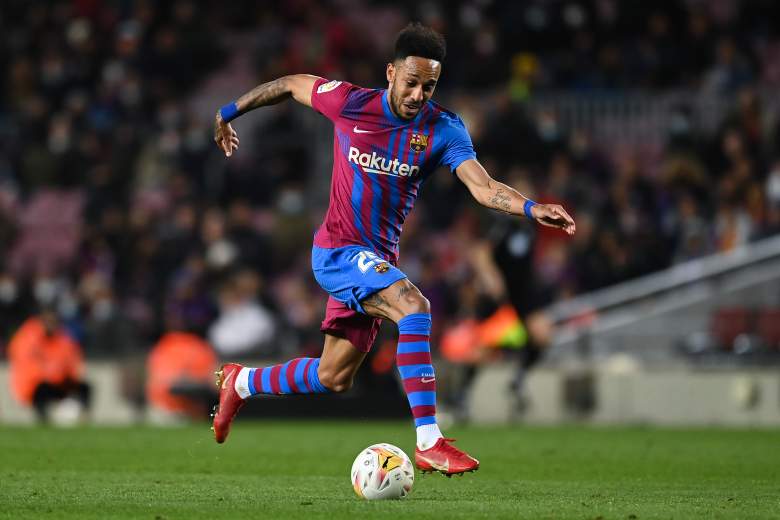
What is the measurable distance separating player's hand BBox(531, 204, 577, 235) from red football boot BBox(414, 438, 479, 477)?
1128 millimetres

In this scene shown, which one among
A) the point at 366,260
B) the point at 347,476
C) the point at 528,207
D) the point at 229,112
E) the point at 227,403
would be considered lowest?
the point at 347,476

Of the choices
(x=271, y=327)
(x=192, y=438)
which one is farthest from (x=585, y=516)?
(x=271, y=327)

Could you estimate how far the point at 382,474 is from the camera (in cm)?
679

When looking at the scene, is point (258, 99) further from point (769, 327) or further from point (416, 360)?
point (769, 327)

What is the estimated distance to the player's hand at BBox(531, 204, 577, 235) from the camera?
6.56 metres

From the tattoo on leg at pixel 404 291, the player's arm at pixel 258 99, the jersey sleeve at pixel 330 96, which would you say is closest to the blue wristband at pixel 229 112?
the player's arm at pixel 258 99

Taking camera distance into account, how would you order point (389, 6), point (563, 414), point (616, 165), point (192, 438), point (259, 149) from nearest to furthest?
point (192, 438), point (563, 414), point (616, 165), point (259, 149), point (389, 6)

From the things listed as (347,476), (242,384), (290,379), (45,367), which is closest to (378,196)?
(290,379)

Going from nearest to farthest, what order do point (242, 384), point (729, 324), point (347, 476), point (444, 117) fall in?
point (444, 117)
point (242, 384)
point (347, 476)
point (729, 324)

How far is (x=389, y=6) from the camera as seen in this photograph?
2230 cm

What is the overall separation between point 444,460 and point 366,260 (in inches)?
46.1

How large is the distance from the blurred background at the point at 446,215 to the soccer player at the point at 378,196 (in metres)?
6.42

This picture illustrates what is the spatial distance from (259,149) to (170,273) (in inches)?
95.3

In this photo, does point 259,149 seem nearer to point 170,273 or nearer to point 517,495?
point 170,273
